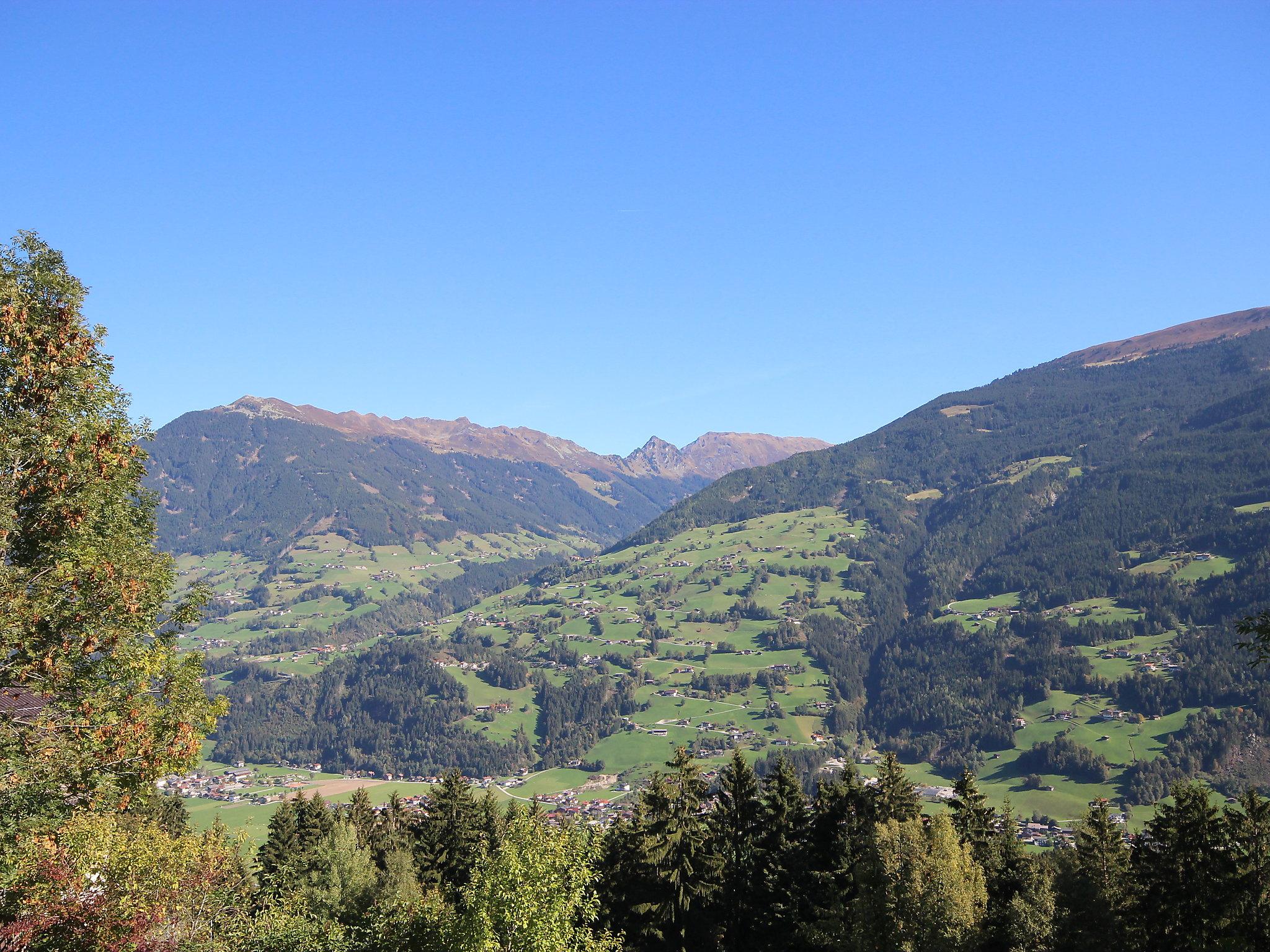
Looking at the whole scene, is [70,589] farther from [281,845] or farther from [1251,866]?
[281,845]

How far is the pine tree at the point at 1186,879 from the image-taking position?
41.0m

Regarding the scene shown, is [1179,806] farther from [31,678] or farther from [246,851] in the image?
[31,678]

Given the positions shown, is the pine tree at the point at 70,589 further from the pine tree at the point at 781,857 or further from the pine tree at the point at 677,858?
the pine tree at the point at 781,857

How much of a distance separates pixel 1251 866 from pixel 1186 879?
334 centimetres

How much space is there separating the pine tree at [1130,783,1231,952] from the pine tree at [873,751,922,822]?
11.8 metres

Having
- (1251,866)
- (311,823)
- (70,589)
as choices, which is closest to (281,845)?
(311,823)

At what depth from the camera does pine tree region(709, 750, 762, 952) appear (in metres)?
51.2

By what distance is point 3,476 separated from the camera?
21.3 metres

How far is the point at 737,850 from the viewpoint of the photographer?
52.3 metres

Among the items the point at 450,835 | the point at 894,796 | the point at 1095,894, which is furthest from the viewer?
the point at 450,835

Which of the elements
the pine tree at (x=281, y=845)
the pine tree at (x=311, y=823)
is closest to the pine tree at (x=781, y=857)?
the pine tree at (x=281, y=845)

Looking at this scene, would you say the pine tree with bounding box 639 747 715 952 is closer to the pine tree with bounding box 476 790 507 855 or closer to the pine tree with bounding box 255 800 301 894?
the pine tree with bounding box 476 790 507 855

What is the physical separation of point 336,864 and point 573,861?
36807 mm

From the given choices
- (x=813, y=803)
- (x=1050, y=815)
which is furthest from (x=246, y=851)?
(x=1050, y=815)
